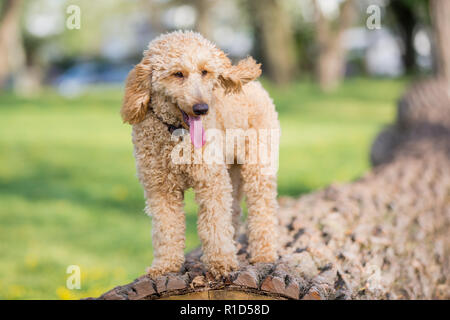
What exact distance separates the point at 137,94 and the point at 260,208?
1.29 metres

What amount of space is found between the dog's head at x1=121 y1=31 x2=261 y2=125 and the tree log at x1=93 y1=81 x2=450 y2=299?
973 mm

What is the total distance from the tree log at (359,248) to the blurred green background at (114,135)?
87 centimetres

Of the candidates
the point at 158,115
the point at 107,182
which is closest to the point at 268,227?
the point at 158,115

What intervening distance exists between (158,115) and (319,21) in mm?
24141

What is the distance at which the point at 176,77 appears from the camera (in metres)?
3.07

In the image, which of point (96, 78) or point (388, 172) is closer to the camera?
point (388, 172)

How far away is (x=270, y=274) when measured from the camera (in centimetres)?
328

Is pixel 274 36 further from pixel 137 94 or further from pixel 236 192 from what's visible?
pixel 137 94

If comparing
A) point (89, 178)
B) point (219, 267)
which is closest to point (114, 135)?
point (89, 178)

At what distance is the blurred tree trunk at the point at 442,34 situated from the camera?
34.1 feet
